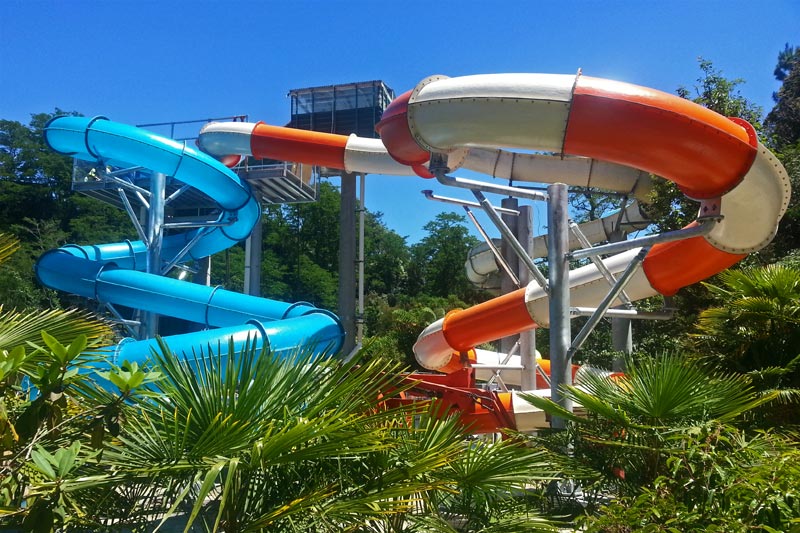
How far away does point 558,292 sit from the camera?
6391 millimetres

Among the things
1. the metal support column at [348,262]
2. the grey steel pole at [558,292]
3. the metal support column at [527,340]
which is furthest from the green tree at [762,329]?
the metal support column at [348,262]

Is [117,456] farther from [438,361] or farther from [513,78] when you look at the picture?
[438,361]

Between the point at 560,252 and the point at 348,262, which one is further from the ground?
the point at 348,262

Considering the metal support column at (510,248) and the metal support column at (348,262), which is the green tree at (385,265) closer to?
the metal support column at (348,262)

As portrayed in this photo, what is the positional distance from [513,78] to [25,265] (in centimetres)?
2993

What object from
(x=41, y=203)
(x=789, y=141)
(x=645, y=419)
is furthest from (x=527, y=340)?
(x=41, y=203)

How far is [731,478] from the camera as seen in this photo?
10.1 ft

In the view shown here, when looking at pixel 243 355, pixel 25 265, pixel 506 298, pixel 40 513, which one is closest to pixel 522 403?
pixel 506 298

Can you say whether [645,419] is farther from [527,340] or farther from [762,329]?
[527,340]

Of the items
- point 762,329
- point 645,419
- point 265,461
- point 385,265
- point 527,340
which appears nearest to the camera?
point 265,461

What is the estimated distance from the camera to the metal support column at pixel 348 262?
1758cm

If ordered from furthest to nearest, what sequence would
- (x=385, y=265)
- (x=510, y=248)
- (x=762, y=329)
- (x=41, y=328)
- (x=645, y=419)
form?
(x=385, y=265) < (x=510, y=248) < (x=762, y=329) < (x=645, y=419) < (x=41, y=328)

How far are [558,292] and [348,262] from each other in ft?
38.6

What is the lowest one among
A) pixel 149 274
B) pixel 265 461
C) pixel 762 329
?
pixel 265 461
